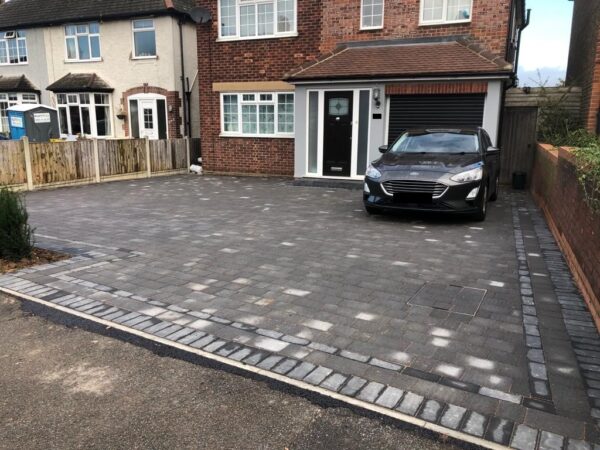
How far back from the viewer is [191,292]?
4930 mm

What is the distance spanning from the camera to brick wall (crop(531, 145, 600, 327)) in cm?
438

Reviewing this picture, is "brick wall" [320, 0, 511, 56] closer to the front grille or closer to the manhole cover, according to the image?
the front grille

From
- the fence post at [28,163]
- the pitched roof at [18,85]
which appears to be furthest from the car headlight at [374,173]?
the pitched roof at [18,85]

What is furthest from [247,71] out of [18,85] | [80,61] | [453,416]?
[18,85]

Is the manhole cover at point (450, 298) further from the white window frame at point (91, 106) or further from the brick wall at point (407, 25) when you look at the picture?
the white window frame at point (91, 106)

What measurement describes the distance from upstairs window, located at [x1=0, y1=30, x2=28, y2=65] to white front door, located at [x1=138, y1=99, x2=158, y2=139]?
758 centimetres

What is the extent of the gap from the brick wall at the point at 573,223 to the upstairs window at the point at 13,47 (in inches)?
957

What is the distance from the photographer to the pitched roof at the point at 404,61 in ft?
37.7

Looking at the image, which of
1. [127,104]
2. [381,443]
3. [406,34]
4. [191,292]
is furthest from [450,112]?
[127,104]

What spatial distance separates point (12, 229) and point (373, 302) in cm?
439

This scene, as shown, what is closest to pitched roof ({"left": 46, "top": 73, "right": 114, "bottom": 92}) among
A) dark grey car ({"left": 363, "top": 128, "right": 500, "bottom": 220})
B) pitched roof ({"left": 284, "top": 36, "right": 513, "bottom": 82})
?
pitched roof ({"left": 284, "top": 36, "right": 513, "bottom": 82})

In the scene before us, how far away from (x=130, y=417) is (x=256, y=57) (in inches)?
558

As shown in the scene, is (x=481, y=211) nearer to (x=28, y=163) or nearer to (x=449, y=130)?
(x=449, y=130)

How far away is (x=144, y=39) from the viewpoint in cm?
2059
